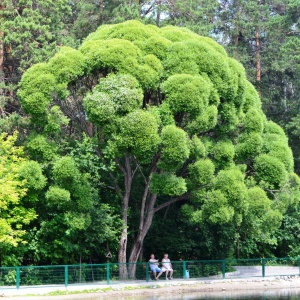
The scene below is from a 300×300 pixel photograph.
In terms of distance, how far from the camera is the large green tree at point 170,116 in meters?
21.3

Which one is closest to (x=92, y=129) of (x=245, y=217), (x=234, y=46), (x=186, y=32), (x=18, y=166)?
(x=18, y=166)

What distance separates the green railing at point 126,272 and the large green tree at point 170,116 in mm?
530

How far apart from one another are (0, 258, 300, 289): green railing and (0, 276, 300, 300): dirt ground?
91cm

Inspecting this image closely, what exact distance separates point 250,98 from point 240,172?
3904 mm

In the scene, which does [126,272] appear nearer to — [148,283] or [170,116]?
[148,283]

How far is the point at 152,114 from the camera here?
21.5 metres

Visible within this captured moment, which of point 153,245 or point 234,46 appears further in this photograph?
point 234,46

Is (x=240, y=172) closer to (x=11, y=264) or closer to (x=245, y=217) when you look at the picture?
(x=245, y=217)

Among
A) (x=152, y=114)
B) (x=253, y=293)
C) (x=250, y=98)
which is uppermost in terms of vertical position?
(x=250, y=98)

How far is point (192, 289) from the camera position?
22.9 m

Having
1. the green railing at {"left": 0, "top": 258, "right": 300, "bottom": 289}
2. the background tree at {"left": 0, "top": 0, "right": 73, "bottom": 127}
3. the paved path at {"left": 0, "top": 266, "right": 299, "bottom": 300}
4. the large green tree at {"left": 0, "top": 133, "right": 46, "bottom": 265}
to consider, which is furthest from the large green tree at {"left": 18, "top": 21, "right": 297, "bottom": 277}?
the background tree at {"left": 0, "top": 0, "right": 73, "bottom": 127}

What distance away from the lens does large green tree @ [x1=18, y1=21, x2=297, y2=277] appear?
21.3m

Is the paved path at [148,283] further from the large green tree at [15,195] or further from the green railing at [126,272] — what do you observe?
the large green tree at [15,195]

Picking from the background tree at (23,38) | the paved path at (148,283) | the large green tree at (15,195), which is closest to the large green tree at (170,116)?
the paved path at (148,283)
